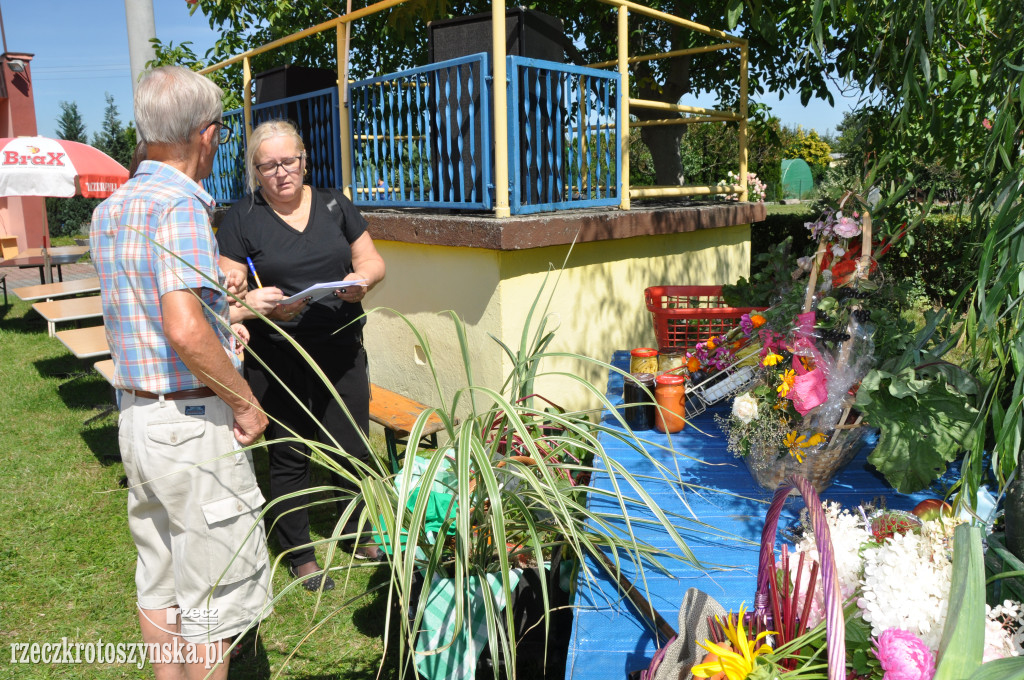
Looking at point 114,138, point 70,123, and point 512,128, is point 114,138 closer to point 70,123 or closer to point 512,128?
point 70,123

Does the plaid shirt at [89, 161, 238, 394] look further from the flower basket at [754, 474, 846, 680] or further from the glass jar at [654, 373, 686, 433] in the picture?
the glass jar at [654, 373, 686, 433]

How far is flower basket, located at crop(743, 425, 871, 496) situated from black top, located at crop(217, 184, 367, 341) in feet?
5.63

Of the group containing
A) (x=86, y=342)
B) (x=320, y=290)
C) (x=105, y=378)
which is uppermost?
(x=320, y=290)

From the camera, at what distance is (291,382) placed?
3.22 meters

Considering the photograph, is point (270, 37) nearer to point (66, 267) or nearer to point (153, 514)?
point (153, 514)

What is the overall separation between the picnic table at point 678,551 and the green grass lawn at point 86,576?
2.19 feet

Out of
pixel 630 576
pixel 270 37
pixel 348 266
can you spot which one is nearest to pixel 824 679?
pixel 630 576

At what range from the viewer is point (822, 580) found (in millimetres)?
1361

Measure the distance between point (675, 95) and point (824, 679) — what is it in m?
7.85

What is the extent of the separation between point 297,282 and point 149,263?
1.12 m

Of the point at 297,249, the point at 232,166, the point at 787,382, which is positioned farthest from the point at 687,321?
the point at 232,166

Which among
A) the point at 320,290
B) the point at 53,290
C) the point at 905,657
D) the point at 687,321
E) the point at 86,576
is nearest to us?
the point at 905,657

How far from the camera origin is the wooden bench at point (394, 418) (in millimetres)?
3771

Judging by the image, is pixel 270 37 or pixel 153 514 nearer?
→ pixel 153 514
